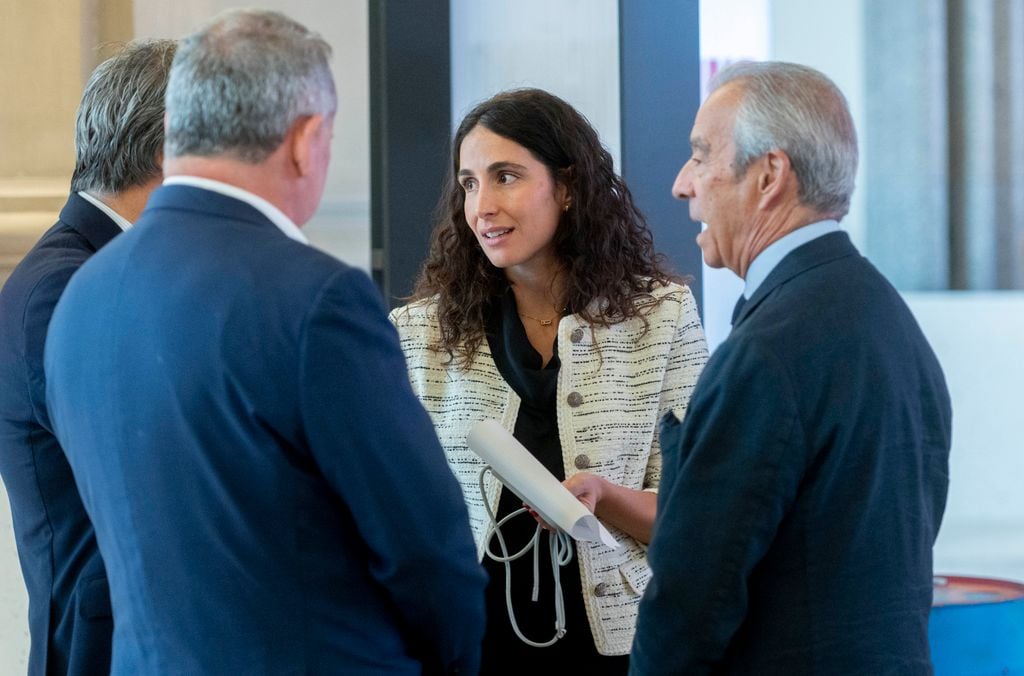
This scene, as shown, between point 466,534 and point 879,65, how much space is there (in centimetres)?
251

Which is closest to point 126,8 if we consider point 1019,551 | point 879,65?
point 879,65

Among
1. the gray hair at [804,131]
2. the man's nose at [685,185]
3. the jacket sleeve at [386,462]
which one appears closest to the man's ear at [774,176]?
the gray hair at [804,131]

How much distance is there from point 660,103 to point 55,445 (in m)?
1.95

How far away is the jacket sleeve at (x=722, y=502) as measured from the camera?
4.68 ft

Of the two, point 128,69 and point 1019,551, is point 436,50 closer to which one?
point 128,69

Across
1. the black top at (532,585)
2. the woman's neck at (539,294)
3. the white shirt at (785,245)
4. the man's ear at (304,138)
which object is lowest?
the black top at (532,585)

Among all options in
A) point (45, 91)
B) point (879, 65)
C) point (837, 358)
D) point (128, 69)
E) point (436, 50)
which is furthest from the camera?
point (879, 65)

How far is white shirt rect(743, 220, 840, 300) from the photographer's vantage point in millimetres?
1557

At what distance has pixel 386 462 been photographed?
1.33 m

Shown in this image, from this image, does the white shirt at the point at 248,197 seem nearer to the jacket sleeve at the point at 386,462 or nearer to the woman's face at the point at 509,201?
the jacket sleeve at the point at 386,462

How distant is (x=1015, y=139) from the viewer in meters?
3.40

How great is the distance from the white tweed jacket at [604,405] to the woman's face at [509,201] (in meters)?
0.16

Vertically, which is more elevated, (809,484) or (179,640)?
(809,484)

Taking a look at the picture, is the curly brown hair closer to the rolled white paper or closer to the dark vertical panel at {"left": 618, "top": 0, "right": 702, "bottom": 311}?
the rolled white paper
